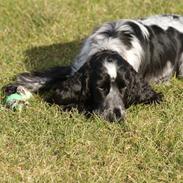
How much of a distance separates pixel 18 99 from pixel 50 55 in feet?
6.79

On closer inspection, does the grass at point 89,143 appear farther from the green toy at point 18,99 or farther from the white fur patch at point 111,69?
the white fur patch at point 111,69

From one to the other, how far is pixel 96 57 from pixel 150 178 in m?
1.74

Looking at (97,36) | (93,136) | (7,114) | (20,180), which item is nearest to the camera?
(20,180)

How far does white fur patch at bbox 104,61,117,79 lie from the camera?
6496 mm

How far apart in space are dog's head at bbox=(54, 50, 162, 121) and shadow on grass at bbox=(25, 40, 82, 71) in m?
1.43

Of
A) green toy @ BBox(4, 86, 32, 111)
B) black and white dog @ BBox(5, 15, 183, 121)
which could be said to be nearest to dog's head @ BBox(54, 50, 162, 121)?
black and white dog @ BBox(5, 15, 183, 121)

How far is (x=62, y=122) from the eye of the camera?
6.44m

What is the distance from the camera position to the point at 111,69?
6.51 m

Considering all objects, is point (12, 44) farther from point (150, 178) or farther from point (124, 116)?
point (150, 178)

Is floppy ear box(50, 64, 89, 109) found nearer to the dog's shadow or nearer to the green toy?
the green toy

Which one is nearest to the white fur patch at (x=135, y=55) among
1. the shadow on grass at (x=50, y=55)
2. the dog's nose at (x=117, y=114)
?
the dog's nose at (x=117, y=114)

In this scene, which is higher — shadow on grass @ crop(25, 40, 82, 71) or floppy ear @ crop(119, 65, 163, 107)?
floppy ear @ crop(119, 65, 163, 107)

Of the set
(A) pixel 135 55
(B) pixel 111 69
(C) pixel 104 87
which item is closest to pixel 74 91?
(C) pixel 104 87

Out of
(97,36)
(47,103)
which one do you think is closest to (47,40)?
(97,36)
